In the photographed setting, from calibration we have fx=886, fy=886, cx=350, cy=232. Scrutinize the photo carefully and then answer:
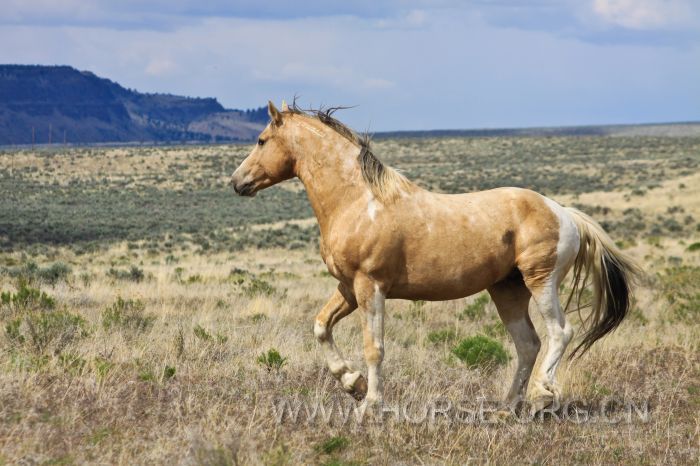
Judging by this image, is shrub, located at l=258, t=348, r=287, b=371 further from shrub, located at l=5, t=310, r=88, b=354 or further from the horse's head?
shrub, located at l=5, t=310, r=88, b=354

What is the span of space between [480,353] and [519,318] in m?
1.33

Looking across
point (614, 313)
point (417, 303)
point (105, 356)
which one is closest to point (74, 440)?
point (105, 356)

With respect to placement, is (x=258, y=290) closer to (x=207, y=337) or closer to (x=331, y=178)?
(x=207, y=337)

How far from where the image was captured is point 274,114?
22.6ft

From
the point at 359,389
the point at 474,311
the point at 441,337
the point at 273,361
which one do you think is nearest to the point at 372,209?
the point at 359,389

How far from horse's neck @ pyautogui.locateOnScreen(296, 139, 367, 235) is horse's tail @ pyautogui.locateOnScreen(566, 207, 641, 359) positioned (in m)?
1.88

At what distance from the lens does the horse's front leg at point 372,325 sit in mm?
6375

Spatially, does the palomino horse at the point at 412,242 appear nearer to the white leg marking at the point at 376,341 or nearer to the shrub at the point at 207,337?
the white leg marking at the point at 376,341

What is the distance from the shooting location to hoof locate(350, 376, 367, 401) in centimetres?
659

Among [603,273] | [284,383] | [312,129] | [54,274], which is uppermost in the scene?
[312,129]

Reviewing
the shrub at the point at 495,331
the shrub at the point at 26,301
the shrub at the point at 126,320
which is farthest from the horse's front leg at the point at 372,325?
the shrub at the point at 26,301

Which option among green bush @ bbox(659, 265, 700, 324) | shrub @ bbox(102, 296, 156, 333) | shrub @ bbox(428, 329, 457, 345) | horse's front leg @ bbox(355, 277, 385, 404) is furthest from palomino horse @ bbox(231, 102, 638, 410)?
green bush @ bbox(659, 265, 700, 324)

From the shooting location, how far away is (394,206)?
6.57 m

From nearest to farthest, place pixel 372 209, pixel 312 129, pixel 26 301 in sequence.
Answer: pixel 372 209
pixel 312 129
pixel 26 301
